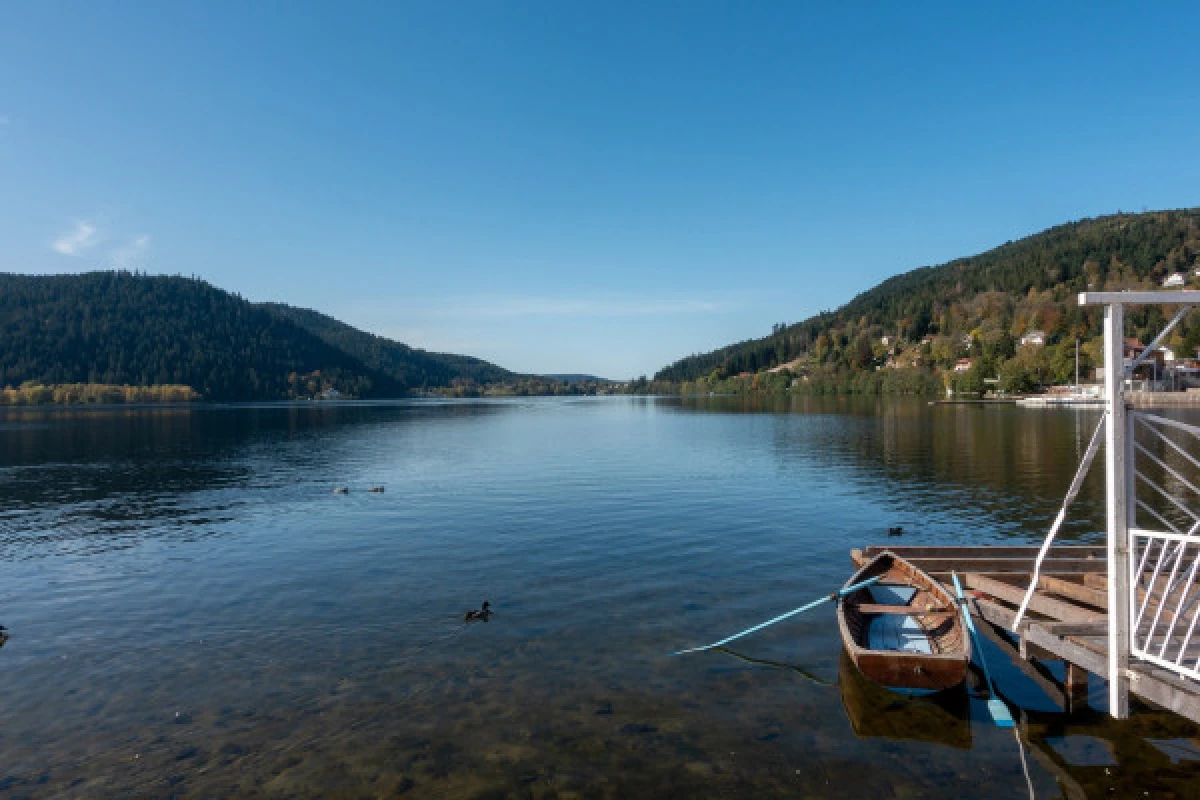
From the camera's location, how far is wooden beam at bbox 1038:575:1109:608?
47.8ft

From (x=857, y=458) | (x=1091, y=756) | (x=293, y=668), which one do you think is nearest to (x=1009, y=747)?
(x=1091, y=756)

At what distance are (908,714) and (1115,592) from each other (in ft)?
15.1

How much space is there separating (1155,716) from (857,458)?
4565 cm

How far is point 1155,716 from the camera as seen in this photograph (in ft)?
41.2

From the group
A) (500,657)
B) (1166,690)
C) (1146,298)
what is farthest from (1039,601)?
(500,657)

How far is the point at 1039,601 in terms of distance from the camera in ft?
47.1

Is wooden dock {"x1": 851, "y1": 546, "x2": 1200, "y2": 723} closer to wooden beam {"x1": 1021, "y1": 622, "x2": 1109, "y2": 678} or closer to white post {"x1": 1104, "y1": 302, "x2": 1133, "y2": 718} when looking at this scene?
wooden beam {"x1": 1021, "y1": 622, "x2": 1109, "y2": 678}

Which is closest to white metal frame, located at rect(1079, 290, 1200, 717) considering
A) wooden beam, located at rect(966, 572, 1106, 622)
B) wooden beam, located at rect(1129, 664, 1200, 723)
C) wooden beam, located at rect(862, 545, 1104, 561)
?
wooden beam, located at rect(1129, 664, 1200, 723)

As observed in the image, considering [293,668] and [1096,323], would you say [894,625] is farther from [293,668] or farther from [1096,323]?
[1096,323]

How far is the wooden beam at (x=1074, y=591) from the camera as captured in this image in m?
14.6

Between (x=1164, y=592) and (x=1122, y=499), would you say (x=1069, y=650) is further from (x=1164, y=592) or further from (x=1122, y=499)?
(x=1122, y=499)

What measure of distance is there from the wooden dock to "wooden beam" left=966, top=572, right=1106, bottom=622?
0.02m

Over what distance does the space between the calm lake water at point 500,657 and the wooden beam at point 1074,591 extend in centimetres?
186

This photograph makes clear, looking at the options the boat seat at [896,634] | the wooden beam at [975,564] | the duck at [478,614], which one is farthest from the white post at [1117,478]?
the duck at [478,614]
